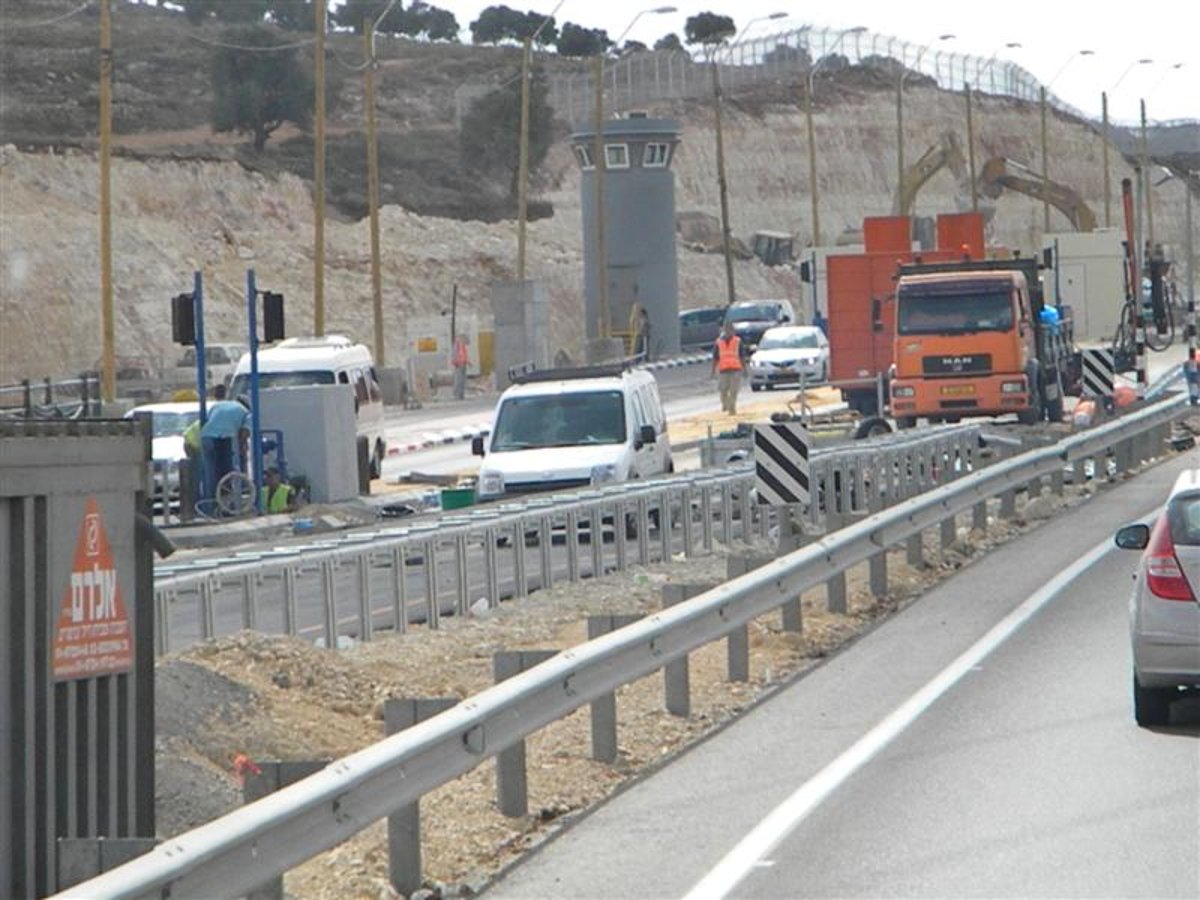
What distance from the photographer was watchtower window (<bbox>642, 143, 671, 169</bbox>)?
97312 millimetres

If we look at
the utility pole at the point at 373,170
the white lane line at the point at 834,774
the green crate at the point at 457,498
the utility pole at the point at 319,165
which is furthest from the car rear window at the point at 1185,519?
the utility pole at the point at 373,170

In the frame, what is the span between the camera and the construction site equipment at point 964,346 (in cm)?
4600

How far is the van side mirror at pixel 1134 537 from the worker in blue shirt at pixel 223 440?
22203 millimetres

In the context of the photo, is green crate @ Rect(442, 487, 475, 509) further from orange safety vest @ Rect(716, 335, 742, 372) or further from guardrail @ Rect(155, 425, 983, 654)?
orange safety vest @ Rect(716, 335, 742, 372)

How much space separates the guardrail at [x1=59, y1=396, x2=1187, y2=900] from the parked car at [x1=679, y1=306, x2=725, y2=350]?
81016 millimetres

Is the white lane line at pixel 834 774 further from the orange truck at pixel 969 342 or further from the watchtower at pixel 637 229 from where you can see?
the watchtower at pixel 637 229

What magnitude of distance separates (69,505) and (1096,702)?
7283mm

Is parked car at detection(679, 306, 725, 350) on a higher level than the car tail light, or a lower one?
higher

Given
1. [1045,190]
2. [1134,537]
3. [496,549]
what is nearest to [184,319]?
[496,549]

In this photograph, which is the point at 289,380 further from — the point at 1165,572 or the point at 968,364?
the point at 1165,572

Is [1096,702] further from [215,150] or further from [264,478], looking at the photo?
[215,150]

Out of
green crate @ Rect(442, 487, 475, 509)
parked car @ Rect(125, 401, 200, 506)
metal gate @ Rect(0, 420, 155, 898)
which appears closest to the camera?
metal gate @ Rect(0, 420, 155, 898)

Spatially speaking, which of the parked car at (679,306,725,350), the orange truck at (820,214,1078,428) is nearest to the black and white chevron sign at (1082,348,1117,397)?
the orange truck at (820,214,1078,428)

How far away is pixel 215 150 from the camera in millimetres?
125125
